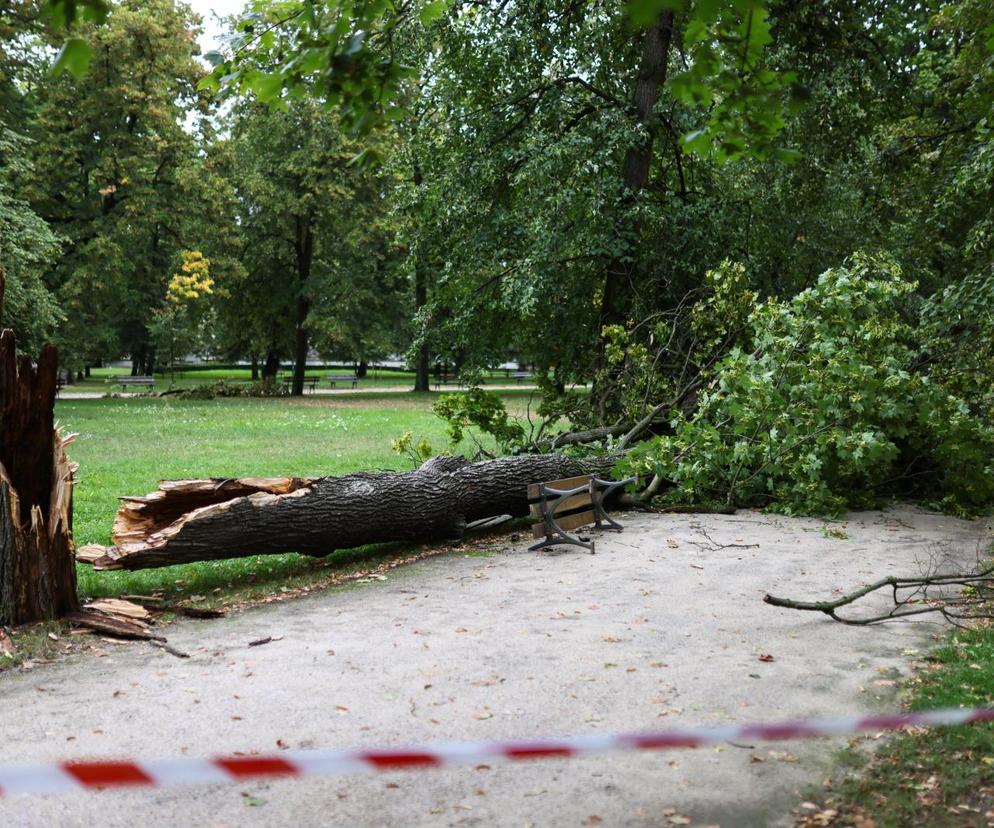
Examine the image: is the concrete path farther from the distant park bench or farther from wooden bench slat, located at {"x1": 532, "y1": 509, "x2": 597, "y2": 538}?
the distant park bench

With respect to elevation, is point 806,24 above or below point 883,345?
above

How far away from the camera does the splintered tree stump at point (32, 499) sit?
20.4 feet

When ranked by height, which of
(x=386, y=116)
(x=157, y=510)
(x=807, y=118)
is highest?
(x=807, y=118)

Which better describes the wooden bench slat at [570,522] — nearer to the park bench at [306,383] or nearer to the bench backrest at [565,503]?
the bench backrest at [565,503]

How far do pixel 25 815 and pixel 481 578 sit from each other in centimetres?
461

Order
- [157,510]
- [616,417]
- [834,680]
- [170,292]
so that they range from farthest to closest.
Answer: [170,292], [616,417], [157,510], [834,680]

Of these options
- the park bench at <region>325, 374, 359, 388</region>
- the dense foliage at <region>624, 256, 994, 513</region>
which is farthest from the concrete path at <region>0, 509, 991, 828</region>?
the park bench at <region>325, 374, 359, 388</region>

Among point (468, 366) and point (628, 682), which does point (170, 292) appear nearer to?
point (468, 366)

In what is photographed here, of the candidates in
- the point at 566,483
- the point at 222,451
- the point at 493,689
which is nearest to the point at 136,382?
the point at 222,451

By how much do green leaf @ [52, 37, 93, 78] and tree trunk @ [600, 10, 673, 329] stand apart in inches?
461

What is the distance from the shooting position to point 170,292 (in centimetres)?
3334

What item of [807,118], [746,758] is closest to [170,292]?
[807,118]

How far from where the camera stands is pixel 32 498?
662 cm

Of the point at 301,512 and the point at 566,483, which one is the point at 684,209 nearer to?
the point at 566,483
